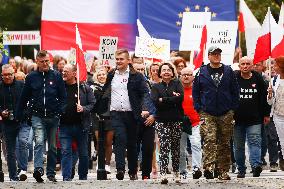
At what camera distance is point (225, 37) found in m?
22.8

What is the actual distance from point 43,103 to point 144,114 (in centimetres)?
155

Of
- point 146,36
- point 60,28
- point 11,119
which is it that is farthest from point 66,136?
point 60,28

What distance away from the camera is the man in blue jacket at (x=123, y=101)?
19047mm

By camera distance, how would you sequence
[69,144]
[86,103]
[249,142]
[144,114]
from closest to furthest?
[144,114] < [69,144] < [86,103] < [249,142]

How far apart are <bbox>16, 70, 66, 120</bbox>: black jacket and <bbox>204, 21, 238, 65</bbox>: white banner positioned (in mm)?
4635

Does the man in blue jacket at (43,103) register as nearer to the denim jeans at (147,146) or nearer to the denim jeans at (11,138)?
the denim jeans at (11,138)

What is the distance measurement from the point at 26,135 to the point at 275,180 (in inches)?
179

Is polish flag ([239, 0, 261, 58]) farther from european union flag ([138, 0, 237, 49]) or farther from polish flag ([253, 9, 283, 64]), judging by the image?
european union flag ([138, 0, 237, 49])

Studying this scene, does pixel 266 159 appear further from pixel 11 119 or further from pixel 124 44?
pixel 11 119

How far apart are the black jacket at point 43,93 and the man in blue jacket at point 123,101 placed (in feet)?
2.60

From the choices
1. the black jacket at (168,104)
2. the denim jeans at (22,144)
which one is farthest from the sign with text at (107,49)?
the black jacket at (168,104)

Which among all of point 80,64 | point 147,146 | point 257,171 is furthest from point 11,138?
point 257,171

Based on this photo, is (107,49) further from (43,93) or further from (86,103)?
(43,93)

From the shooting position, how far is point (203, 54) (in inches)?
899
